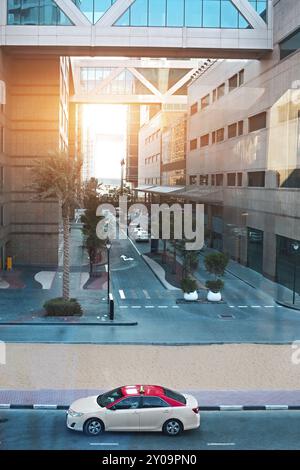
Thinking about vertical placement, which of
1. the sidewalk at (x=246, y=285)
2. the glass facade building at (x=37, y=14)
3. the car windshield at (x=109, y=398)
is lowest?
the sidewalk at (x=246, y=285)

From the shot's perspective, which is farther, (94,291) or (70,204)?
(94,291)

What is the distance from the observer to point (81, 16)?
35.1 metres

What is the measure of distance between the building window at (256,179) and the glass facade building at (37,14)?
567 inches

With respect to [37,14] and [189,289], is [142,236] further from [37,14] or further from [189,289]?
[189,289]

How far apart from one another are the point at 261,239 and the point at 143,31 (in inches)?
559

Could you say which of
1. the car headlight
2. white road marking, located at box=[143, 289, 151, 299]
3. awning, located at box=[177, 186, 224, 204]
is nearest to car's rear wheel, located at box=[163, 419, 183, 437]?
the car headlight

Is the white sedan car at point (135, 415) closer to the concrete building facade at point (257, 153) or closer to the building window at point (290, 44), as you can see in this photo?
the concrete building facade at point (257, 153)

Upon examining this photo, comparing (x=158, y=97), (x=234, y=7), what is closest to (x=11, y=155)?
(x=234, y=7)

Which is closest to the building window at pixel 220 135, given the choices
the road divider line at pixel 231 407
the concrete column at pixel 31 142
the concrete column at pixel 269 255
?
the concrete column at pixel 269 255

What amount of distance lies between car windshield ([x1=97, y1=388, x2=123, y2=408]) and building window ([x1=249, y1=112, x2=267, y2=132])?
26.5 meters

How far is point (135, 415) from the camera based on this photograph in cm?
1294

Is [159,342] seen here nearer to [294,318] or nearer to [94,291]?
[294,318]

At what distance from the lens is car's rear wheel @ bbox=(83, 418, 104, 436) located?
12.9 m

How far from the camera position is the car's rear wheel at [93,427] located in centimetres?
1288
